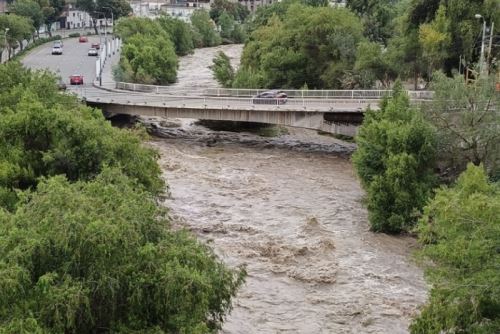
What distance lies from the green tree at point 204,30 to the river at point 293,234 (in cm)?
7794

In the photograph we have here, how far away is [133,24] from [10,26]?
1650 cm

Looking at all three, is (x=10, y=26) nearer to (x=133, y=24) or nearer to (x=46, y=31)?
(x=133, y=24)

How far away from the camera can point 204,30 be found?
134500mm

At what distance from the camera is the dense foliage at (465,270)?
19.0m

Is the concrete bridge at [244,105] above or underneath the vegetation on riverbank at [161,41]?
underneath

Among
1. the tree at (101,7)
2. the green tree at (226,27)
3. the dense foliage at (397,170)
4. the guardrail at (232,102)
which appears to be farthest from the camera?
the green tree at (226,27)

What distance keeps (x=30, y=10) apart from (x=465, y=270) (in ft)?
353

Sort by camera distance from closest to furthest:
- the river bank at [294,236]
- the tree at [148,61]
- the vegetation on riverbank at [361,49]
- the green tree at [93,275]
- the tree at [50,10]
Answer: the green tree at [93,275] → the river bank at [294,236] → the vegetation on riverbank at [361,49] → the tree at [148,61] → the tree at [50,10]

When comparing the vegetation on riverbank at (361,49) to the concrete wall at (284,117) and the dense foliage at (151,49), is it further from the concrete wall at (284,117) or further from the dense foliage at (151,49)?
the dense foliage at (151,49)

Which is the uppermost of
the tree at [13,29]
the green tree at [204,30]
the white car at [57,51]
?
the green tree at [204,30]

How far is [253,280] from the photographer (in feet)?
96.1

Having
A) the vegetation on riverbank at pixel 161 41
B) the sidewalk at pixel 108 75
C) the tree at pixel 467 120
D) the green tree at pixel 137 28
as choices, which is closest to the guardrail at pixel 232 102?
the sidewalk at pixel 108 75

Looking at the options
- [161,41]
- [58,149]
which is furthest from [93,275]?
[161,41]

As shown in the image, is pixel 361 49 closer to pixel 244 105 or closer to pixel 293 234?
pixel 244 105
